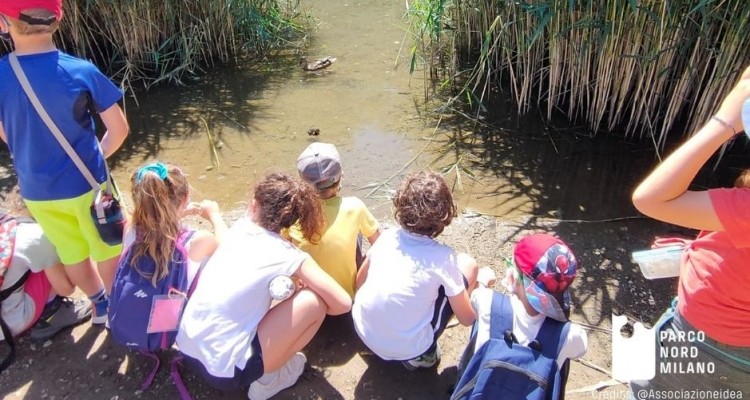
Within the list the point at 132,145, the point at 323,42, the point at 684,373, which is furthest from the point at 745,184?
the point at 323,42

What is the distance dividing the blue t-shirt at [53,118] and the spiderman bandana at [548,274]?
1535 mm

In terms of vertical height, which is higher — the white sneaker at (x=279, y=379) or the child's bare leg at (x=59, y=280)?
the child's bare leg at (x=59, y=280)

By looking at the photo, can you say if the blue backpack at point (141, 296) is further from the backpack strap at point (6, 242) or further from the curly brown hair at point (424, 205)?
the curly brown hair at point (424, 205)

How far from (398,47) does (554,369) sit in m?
4.42

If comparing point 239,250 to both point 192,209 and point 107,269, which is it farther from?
point 107,269

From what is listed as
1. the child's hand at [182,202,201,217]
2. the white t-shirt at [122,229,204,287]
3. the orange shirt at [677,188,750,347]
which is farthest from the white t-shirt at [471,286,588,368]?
the child's hand at [182,202,201,217]

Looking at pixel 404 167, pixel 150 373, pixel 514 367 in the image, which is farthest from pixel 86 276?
pixel 404 167

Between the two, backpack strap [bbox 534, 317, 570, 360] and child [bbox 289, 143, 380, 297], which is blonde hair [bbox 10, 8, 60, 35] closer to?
child [bbox 289, 143, 380, 297]

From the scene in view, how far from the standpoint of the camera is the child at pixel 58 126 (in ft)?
6.33

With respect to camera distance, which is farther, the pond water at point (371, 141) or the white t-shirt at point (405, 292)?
the pond water at point (371, 141)

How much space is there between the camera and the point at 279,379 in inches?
83.7

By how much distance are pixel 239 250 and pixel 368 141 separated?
2.29 metres

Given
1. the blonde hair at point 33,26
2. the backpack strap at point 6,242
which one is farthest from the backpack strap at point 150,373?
the blonde hair at point 33,26

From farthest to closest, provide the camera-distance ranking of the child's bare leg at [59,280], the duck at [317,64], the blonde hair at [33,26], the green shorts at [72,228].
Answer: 1. the duck at [317,64]
2. the child's bare leg at [59,280]
3. the green shorts at [72,228]
4. the blonde hair at [33,26]
